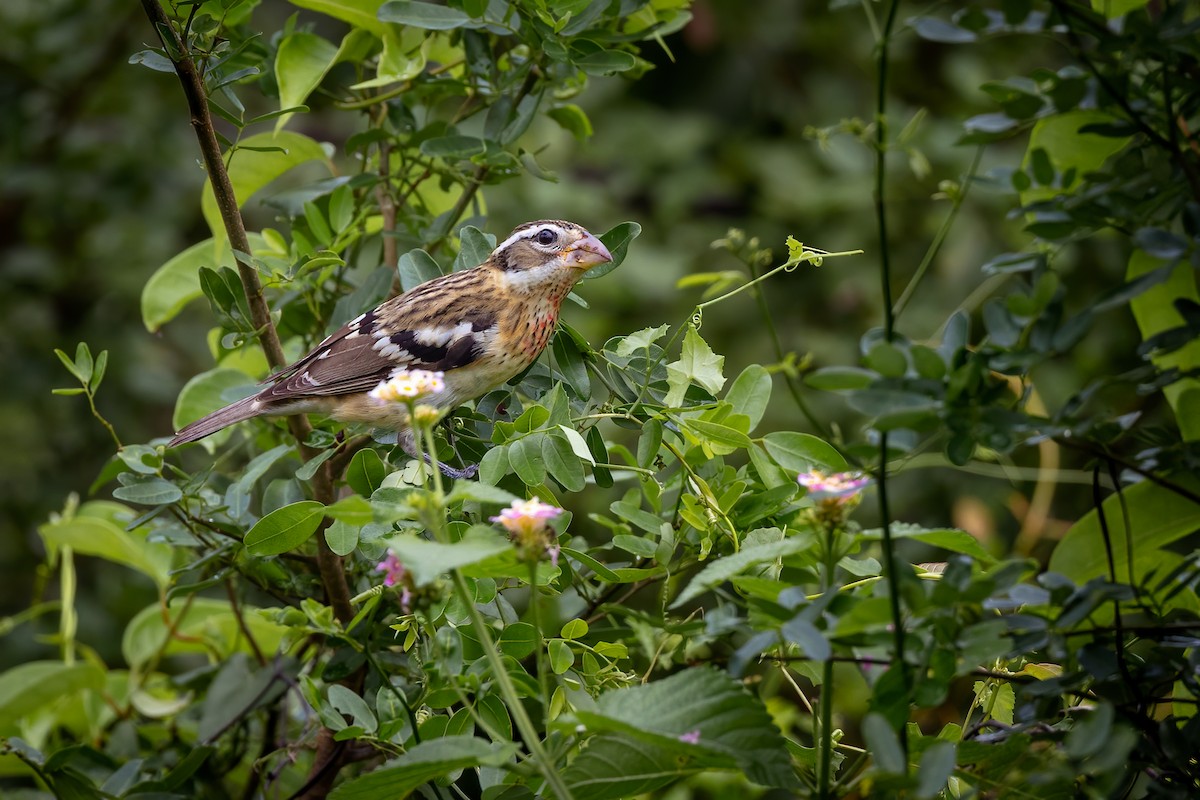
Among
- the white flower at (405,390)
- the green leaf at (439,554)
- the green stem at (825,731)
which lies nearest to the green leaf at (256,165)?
the white flower at (405,390)

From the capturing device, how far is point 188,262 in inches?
89.2

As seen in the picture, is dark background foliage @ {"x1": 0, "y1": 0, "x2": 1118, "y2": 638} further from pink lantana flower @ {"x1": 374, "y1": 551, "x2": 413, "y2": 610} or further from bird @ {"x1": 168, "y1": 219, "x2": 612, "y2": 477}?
pink lantana flower @ {"x1": 374, "y1": 551, "x2": 413, "y2": 610}

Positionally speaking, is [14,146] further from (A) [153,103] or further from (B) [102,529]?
(B) [102,529]

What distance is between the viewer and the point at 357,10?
2.01 m

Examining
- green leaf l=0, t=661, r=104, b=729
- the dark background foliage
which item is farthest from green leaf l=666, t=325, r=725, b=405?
the dark background foliage

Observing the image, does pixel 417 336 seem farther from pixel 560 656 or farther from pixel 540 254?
pixel 560 656

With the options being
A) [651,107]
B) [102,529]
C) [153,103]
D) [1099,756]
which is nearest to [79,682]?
[102,529]

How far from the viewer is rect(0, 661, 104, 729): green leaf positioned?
217cm

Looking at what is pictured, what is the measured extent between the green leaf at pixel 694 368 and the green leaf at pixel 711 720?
60cm

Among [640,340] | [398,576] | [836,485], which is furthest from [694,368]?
[398,576]

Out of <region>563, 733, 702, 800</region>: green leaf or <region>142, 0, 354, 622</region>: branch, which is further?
<region>142, 0, 354, 622</region>: branch

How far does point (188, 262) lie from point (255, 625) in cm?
77

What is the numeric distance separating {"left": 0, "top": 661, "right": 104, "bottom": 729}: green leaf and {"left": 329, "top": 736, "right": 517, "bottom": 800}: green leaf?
4.13 feet

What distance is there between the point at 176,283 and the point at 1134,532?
1846 millimetres
